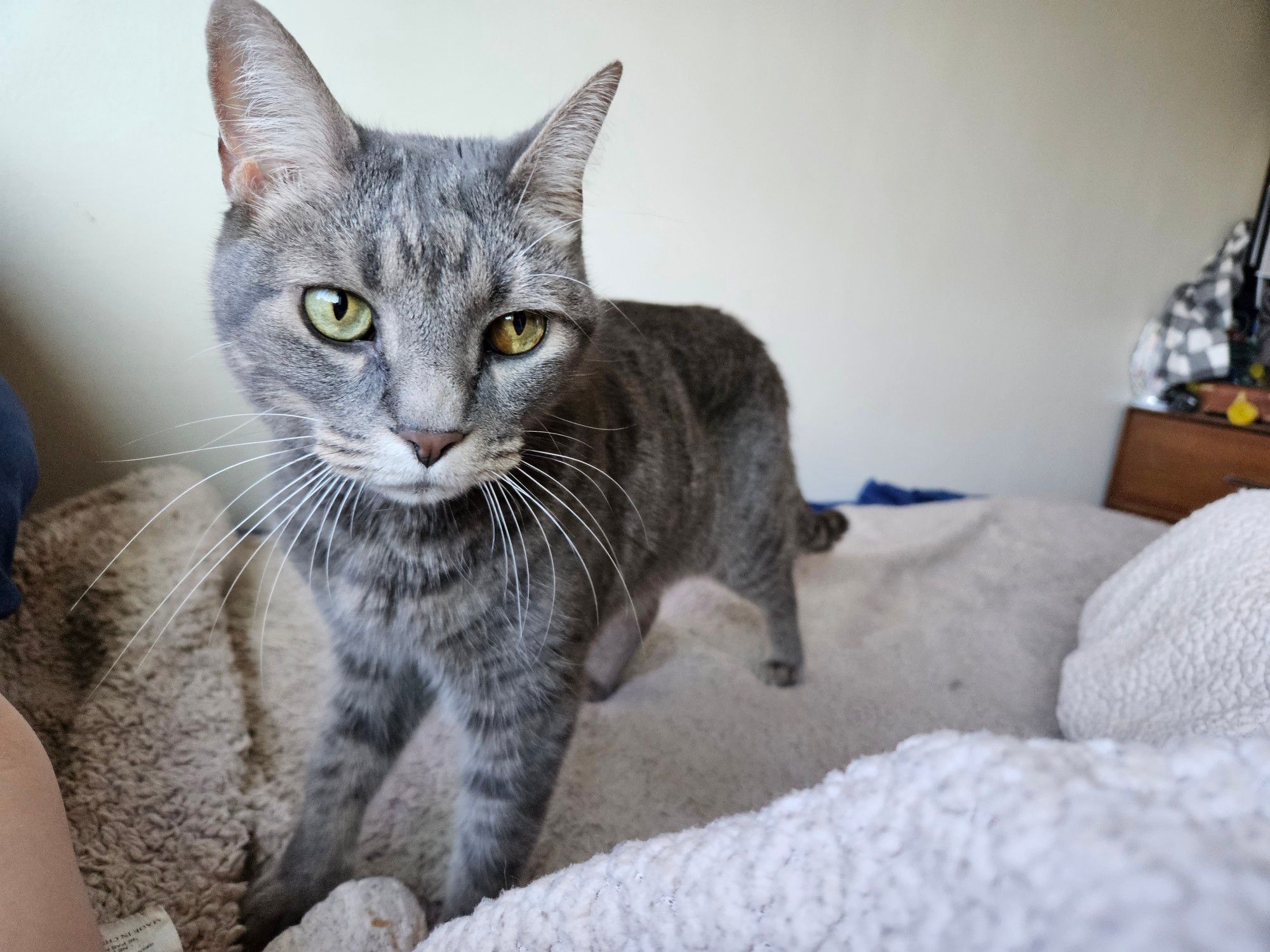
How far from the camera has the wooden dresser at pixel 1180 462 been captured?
2.60 metres

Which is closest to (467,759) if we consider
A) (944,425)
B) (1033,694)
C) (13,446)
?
(13,446)

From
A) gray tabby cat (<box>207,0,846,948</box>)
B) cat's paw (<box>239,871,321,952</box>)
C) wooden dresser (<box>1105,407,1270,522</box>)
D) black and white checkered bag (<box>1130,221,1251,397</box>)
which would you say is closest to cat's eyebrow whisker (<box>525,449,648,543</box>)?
gray tabby cat (<box>207,0,846,948</box>)

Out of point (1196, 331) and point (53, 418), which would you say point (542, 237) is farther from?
point (1196, 331)

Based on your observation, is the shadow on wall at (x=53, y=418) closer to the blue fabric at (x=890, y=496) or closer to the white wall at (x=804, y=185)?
the white wall at (x=804, y=185)

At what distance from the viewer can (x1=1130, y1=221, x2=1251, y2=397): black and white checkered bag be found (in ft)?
8.96

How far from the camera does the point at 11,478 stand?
77 cm

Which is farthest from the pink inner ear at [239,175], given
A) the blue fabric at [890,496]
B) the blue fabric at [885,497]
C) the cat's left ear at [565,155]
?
the blue fabric at [890,496]

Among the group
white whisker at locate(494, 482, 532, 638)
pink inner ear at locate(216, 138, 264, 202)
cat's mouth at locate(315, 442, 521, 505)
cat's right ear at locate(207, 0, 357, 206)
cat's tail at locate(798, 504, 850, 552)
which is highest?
cat's right ear at locate(207, 0, 357, 206)

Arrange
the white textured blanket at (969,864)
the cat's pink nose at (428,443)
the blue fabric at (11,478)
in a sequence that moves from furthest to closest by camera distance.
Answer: the blue fabric at (11,478)
the cat's pink nose at (428,443)
the white textured blanket at (969,864)

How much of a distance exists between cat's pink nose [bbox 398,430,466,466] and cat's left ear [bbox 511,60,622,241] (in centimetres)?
28

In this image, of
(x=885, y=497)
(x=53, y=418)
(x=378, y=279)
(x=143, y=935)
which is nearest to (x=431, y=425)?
(x=378, y=279)

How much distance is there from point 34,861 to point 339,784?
39cm

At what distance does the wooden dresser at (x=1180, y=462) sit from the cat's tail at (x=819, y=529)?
194 cm

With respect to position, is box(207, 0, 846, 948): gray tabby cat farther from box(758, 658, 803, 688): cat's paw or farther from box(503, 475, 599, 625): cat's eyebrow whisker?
box(758, 658, 803, 688): cat's paw
